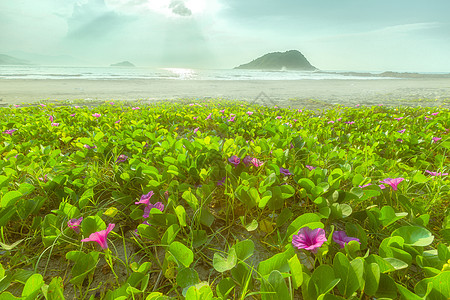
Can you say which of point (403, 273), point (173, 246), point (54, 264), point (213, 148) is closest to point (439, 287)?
point (403, 273)

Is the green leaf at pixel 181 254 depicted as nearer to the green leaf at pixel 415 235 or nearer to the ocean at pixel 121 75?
the green leaf at pixel 415 235

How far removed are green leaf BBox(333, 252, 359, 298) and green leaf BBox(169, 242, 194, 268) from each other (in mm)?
543

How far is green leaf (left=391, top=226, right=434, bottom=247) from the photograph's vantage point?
0.94 meters

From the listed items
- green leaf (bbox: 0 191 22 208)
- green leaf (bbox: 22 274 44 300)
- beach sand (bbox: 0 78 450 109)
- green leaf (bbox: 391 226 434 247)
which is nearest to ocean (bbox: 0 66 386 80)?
beach sand (bbox: 0 78 450 109)

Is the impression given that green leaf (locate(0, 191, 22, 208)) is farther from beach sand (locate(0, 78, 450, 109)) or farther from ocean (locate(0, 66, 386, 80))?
ocean (locate(0, 66, 386, 80))

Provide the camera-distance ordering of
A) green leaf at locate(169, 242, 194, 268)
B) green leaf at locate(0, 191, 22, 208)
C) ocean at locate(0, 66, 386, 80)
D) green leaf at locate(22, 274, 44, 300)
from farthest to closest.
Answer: ocean at locate(0, 66, 386, 80) < green leaf at locate(0, 191, 22, 208) < green leaf at locate(169, 242, 194, 268) < green leaf at locate(22, 274, 44, 300)

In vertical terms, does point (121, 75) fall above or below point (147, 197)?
above

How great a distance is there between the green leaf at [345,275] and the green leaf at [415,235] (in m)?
0.37

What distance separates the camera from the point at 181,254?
906mm

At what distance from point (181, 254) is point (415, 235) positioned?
99 centimetres

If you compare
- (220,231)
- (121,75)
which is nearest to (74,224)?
(220,231)

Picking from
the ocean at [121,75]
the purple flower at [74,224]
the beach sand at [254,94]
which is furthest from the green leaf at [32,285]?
the ocean at [121,75]

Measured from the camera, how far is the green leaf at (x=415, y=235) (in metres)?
0.94

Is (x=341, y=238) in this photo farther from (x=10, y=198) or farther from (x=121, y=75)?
(x=121, y=75)
